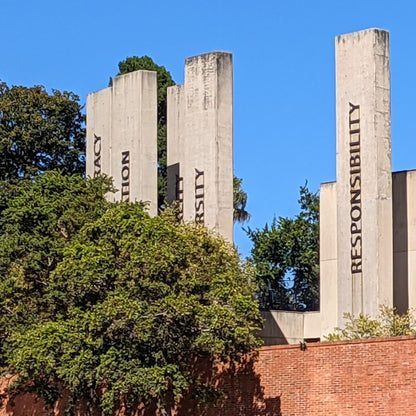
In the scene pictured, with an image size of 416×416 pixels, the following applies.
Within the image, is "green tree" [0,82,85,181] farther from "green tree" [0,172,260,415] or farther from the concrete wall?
"green tree" [0,172,260,415]

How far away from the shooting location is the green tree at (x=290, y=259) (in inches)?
2872

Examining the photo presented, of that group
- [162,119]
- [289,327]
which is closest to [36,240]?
[289,327]

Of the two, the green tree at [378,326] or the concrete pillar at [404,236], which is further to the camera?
the concrete pillar at [404,236]

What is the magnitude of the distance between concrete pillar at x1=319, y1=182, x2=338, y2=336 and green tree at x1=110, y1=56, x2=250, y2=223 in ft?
44.8

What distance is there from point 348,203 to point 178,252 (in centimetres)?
845

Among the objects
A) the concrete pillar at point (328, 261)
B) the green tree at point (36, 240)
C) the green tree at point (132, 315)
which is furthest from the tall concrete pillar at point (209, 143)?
the green tree at point (132, 315)

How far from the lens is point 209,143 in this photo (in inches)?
1841

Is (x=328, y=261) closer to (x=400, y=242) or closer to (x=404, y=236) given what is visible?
(x=400, y=242)

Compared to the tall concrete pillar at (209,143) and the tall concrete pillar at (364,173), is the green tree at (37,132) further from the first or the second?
the tall concrete pillar at (364,173)

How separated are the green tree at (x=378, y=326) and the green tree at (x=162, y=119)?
22.4m

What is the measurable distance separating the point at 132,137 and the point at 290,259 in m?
25.3

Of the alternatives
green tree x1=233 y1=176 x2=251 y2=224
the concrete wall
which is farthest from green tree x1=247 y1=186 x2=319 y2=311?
the concrete wall

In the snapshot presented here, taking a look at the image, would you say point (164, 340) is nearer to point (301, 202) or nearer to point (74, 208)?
point (74, 208)

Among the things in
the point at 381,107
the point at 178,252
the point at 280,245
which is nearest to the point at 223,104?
the point at 381,107
